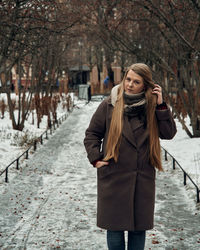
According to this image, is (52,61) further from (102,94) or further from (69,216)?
(102,94)

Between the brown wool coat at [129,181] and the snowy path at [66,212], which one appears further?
the snowy path at [66,212]

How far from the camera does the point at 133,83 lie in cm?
350

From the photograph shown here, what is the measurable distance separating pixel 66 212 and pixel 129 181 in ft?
13.5

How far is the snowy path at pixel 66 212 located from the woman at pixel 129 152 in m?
2.26

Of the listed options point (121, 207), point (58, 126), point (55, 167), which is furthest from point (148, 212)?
point (58, 126)

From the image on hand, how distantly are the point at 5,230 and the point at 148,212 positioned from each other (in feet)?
11.6

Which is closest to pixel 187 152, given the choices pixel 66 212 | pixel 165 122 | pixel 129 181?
pixel 66 212

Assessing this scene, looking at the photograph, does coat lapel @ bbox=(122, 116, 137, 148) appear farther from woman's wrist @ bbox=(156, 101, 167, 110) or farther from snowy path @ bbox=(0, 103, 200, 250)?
snowy path @ bbox=(0, 103, 200, 250)

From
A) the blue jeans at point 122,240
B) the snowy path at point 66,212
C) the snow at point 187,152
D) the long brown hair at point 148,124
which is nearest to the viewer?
the long brown hair at point 148,124

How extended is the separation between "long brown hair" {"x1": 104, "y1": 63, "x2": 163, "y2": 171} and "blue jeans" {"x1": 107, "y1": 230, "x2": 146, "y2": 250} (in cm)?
65

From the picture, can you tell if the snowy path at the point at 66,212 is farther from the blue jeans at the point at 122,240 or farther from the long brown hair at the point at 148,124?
the long brown hair at the point at 148,124

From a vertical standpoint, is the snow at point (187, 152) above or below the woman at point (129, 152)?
below

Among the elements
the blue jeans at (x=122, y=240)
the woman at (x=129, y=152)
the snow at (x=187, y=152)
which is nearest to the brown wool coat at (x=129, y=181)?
the woman at (x=129, y=152)

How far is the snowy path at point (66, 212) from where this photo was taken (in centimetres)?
580
